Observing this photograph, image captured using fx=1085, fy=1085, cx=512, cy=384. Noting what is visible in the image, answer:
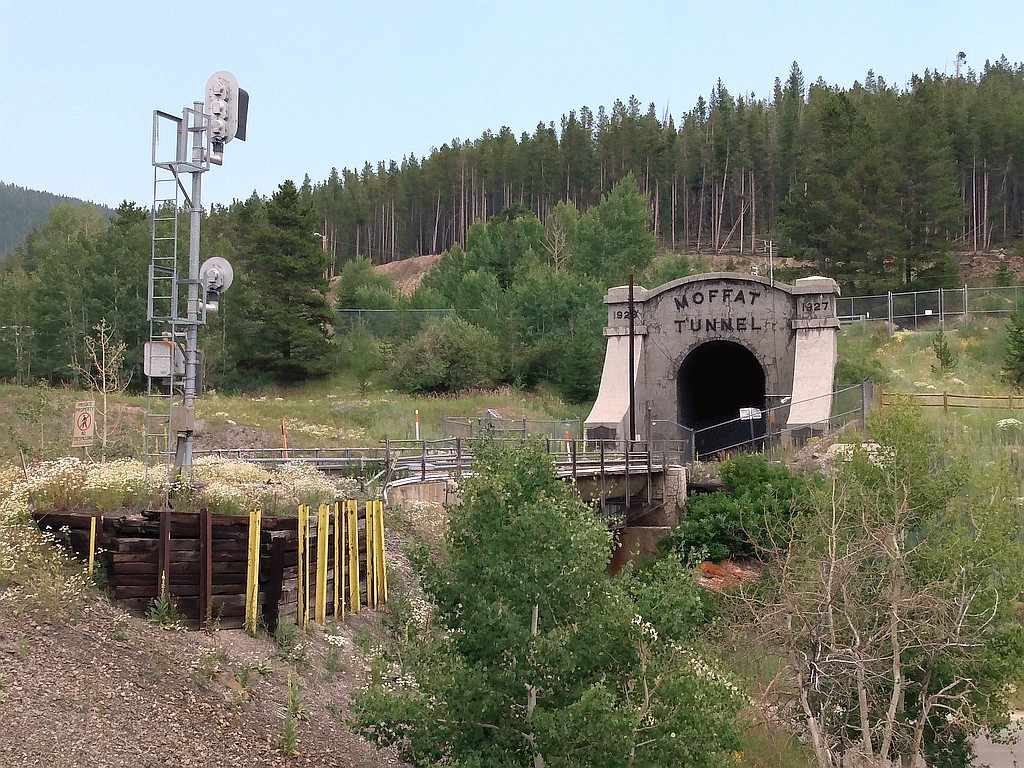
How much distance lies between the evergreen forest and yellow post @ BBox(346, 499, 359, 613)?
1617 cm

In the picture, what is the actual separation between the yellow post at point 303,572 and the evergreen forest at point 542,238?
17.1 m

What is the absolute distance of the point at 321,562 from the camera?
14.9 metres

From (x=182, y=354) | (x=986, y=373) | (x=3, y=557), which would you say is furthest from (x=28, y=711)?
(x=986, y=373)

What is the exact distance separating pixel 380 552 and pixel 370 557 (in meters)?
A: 0.20

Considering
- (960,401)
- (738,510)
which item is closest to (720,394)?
(960,401)

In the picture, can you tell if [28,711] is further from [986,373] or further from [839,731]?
[986,373]

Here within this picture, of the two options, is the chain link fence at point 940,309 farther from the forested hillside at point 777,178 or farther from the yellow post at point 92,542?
the yellow post at point 92,542

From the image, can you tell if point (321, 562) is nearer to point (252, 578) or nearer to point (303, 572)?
point (303, 572)

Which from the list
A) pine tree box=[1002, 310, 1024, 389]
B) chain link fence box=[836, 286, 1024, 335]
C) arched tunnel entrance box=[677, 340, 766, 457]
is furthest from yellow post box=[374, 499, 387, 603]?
chain link fence box=[836, 286, 1024, 335]

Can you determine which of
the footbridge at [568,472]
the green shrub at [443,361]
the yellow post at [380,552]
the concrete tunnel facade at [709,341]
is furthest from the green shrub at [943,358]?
the yellow post at [380,552]

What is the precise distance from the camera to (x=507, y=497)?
1005 centimetres

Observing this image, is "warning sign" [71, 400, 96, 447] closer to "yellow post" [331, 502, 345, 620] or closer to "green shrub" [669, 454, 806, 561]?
"yellow post" [331, 502, 345, 620]

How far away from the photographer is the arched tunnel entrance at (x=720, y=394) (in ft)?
125

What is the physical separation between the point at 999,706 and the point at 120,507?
13915 millimetres
